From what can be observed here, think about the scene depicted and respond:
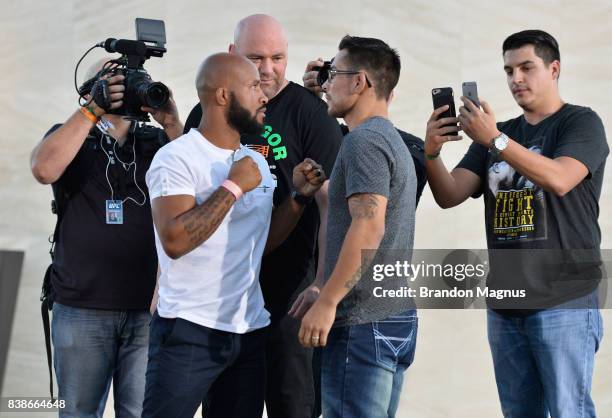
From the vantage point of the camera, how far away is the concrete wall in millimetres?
4477

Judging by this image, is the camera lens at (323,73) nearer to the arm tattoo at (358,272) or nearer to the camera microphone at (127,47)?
the camera microphone at (127,47)

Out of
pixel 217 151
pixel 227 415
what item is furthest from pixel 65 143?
pixel 227 415

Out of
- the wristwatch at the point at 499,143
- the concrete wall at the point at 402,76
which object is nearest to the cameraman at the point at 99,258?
the wristwatch at the point at 499,143

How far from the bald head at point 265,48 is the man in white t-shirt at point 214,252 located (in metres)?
0.42

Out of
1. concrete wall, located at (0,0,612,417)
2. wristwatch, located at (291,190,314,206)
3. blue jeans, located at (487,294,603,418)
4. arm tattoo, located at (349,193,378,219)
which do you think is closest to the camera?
arm tattoo, located at (349,193,378,219)

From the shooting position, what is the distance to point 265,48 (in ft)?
10.4

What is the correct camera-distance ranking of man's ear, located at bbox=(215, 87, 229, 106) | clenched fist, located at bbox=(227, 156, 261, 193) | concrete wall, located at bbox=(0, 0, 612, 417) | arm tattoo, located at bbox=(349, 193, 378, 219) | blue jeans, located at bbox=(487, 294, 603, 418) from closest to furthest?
arm tattoo, located at bbox=(349, 193, 378, 219) < clenched fist, located at bbox=(227, 156, 261, 193) < man's ear, located at bbox=(215, 87, 229, 106) < blue jeans, located at bbox=(487, 294, 603, 418) < concrete wall, located at bbox=(0, 0, 612, 417)

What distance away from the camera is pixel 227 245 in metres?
2.56

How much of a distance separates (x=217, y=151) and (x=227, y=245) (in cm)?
27

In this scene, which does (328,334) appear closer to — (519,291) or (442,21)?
(519,291)

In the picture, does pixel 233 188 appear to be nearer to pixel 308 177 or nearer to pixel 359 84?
pixel 308 177

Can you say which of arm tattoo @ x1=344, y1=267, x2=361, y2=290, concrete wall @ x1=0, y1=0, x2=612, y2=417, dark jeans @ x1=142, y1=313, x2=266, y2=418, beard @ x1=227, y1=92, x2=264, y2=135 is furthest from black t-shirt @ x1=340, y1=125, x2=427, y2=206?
concrete wall @ x1=0, y1=0, x2=612, y2=417

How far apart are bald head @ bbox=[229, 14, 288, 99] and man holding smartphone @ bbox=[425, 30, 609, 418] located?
0.55 metres

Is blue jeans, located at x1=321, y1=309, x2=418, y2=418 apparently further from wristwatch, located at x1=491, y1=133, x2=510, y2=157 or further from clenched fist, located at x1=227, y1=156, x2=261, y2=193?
wristwatch, located at x1=491, y1=133, x2=510, y2=157
